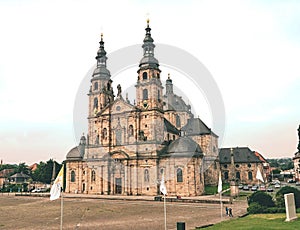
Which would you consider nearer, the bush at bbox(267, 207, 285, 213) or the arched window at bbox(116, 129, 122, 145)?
the bush at bbox(267, 207, 285, 213)

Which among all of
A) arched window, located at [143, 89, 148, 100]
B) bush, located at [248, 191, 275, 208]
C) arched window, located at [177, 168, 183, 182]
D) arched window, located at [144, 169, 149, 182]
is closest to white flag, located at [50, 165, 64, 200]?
bush, located at [248, 191, 275, 208]

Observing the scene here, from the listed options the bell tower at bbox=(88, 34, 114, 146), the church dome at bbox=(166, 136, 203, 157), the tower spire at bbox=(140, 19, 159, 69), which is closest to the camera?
the church dome at bbox=(166, 136, 203, 157)

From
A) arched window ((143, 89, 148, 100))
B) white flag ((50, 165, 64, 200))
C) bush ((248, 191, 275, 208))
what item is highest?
arched window ((143, 89, 148, 100))

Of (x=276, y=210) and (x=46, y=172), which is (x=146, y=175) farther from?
(x=46, y=172)

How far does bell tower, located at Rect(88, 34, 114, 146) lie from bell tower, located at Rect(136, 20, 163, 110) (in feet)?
28.8

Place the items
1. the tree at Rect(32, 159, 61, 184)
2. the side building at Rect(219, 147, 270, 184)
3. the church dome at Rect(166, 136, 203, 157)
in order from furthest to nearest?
the tree at Rect(32, 159, 61, 184) → the side building at Rect(219, 147, 270, 184) → the church dome at Rect(166, 136, 203, 157)

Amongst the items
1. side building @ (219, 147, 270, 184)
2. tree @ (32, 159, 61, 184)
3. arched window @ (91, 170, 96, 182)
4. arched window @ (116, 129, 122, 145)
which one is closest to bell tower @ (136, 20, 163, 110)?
arched window @ (116, 129, 122, 145)

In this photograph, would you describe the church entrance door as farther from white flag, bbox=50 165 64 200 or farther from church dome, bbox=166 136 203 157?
white flag, bbox=50 165 64 200

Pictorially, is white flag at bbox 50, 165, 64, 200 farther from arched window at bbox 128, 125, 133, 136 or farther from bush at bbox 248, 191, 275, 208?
arched window at bbox 128, 125, 133, 136

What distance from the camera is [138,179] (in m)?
56.0

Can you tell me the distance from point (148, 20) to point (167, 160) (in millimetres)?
29376

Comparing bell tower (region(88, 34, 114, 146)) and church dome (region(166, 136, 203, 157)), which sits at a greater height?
bell tower (region(88, 34, 114, 146))

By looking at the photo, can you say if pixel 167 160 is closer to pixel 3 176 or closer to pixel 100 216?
pixel 100 216

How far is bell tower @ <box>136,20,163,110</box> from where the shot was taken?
59.1 metres
